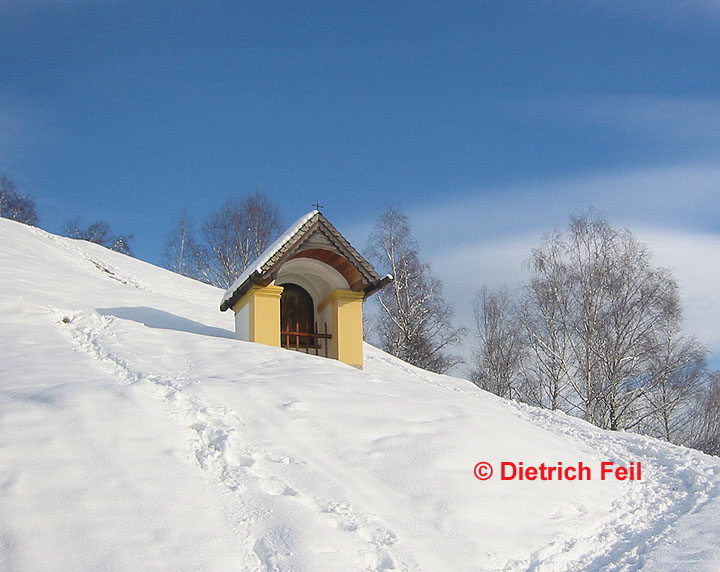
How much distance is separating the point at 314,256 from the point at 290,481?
23.3 feet

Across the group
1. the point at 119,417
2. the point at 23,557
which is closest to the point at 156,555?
the point at 23,557

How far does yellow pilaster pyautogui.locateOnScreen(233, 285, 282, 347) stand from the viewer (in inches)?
475

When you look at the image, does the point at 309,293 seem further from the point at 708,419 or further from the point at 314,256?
the point at 708,419

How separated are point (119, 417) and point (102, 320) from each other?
6205 mm

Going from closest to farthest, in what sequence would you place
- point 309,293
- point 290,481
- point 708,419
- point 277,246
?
point 290,481, point 277,246, point 309,293, point 708,419

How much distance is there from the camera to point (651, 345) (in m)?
19.4

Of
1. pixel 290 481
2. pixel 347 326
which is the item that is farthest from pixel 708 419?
pixel 290 481

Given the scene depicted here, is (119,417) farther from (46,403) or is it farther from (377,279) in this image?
(377,279)

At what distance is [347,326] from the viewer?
12.9 meters

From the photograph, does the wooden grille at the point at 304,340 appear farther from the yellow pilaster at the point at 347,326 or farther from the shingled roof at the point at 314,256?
the shingled roof at the point at 314,256

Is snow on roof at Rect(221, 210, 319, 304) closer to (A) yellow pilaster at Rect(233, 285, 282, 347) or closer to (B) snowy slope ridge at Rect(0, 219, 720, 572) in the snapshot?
(A) yellow pilaster at Rect(233, 285, 282, 347)

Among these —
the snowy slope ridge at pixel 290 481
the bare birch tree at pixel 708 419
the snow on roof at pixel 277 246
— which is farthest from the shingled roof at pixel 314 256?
the bare birch tree at pixel 708 419

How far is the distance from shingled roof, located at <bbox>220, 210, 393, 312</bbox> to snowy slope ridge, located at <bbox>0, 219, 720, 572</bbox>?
2.23m

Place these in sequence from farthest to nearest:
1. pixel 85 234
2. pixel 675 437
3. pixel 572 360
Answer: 1. pixel 85 234
2. pixel 675 437
3. pixel 572 360
